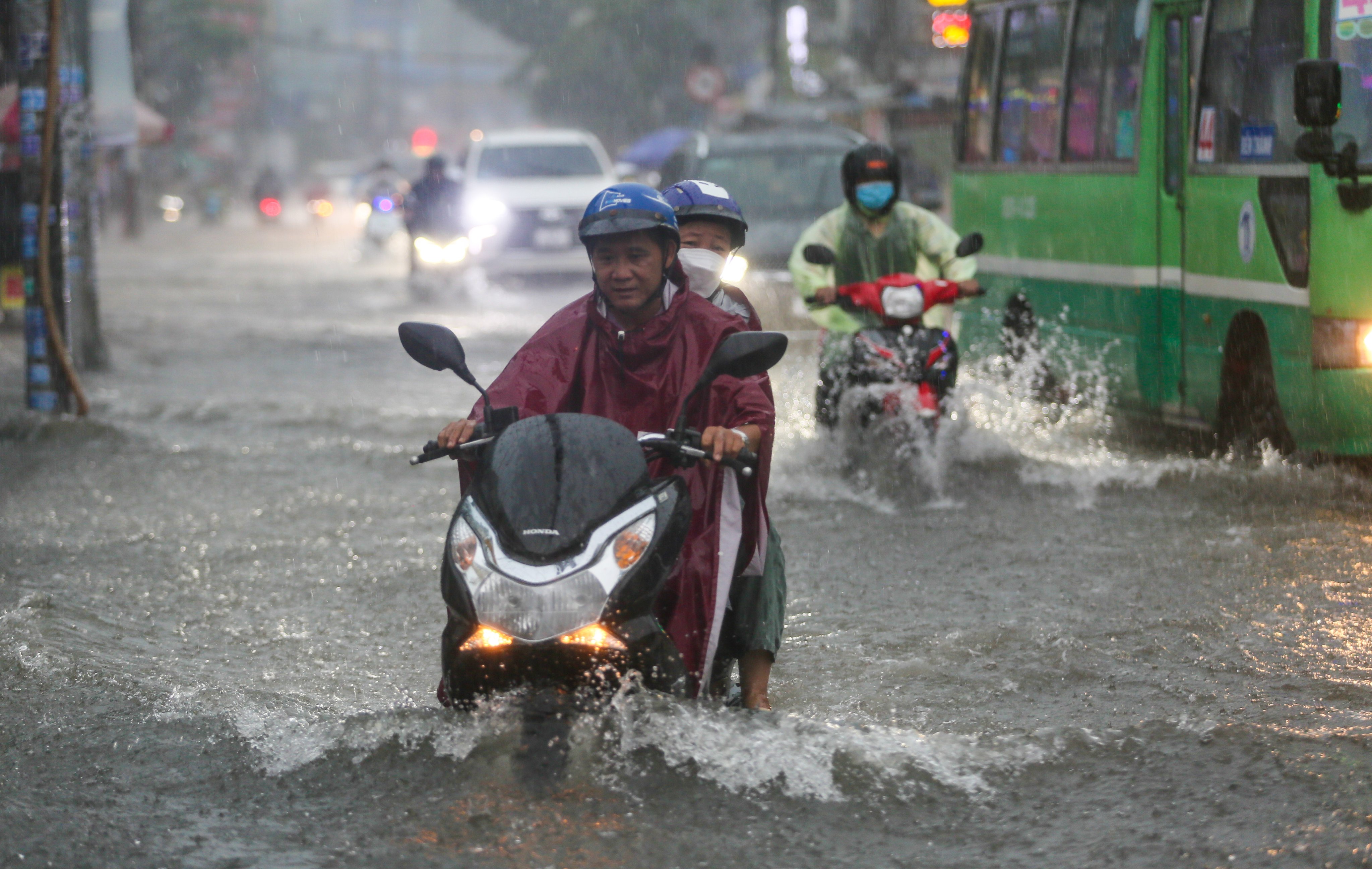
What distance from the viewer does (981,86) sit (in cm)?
1262

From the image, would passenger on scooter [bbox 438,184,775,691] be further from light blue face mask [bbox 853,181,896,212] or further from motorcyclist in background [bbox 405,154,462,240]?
motorcyclist in background [bbox 405,154,462,240]

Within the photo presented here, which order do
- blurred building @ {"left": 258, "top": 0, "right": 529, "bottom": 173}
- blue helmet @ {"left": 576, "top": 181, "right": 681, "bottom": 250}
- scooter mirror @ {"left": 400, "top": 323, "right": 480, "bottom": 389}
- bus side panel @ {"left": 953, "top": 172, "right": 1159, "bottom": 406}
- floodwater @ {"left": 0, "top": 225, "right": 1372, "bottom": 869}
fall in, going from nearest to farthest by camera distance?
floodwater @ {"left": 0, "top": 225, "right": 1372, "bottom": 869}, scooter mirror @ {"left": 400, "top": 323, "right": 480, "bottom": 389}, blue helmet @ {"left": 576, "top": 181, "right": 681, "bottom": 250}, bus side panel @ {"left": 953, "top": 172, "right": 1159, "bottom": 406}, blurred building @ {"left": 258, "top": 0, "right": 529, "bottom": 173}

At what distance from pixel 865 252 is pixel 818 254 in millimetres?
544

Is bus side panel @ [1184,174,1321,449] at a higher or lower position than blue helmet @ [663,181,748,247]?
lower

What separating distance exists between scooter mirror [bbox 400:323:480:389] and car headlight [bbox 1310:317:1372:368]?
4.71 m

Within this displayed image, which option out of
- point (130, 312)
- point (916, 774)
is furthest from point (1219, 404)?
point (130, 312)

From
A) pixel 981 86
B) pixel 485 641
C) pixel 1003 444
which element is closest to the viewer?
pixel 485 641

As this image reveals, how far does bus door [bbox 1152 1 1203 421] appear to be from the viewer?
9.40 metres

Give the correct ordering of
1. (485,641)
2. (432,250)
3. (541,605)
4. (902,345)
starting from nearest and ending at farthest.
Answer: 1. (541,605)
2. (485,641)
3. (902,345)
4. (432,250)

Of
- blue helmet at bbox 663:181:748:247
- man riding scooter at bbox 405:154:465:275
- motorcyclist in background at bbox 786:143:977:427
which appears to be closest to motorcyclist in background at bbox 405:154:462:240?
man riding scooter at bbox 405:154:465:275

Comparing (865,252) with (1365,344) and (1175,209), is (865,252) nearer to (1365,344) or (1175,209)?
(1175,209)

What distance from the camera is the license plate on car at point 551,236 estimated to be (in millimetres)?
21734

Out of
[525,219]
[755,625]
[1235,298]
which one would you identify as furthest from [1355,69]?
[525,219]

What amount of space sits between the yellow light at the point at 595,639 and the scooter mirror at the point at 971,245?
4.71 meters
